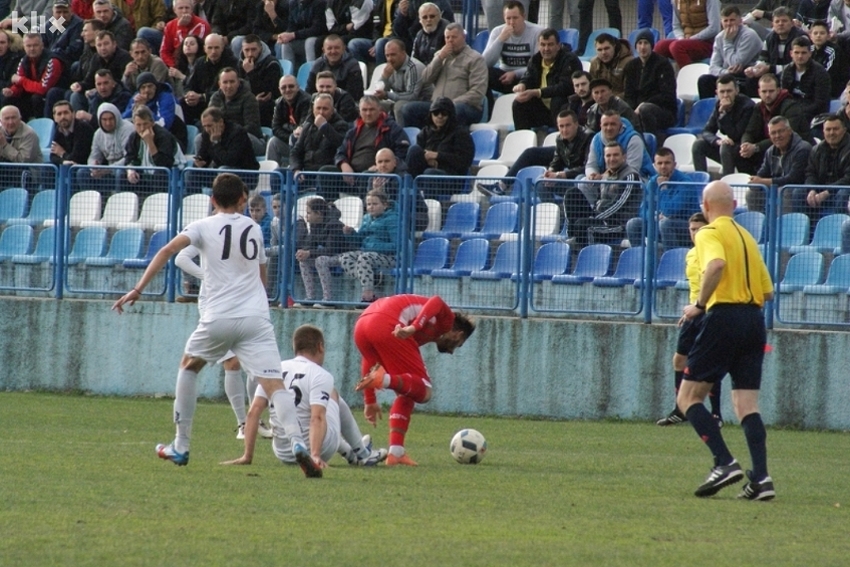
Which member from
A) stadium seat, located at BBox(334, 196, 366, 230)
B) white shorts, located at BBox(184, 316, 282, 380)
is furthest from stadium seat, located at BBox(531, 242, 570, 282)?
white shorts, located at BBox(184, 316, 282, 380)

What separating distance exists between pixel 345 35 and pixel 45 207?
604cm

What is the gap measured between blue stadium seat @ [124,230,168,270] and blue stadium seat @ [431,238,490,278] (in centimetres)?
330

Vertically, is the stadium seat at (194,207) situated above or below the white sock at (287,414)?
above

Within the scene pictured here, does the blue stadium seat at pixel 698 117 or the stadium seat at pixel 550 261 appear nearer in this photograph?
the stadium seat at pixel 550 261

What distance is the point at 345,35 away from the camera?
21125 millimetres

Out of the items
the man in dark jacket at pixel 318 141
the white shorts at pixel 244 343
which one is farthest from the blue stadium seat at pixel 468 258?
the white shorts at pixel 244 343

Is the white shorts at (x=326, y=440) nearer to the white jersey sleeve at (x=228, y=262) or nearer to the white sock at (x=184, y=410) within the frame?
the white sock at (x=184, y=410)

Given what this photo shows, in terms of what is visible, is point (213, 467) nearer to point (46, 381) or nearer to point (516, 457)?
point (516, 457)

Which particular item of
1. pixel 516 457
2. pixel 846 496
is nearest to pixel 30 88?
pixel 516 457

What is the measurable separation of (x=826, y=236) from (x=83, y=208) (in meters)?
8.51

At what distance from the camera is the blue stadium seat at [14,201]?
1691cm

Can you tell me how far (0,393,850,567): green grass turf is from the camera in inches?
248

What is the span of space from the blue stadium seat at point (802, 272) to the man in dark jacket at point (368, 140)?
15.2ft

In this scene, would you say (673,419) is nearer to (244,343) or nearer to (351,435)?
(351,435)
